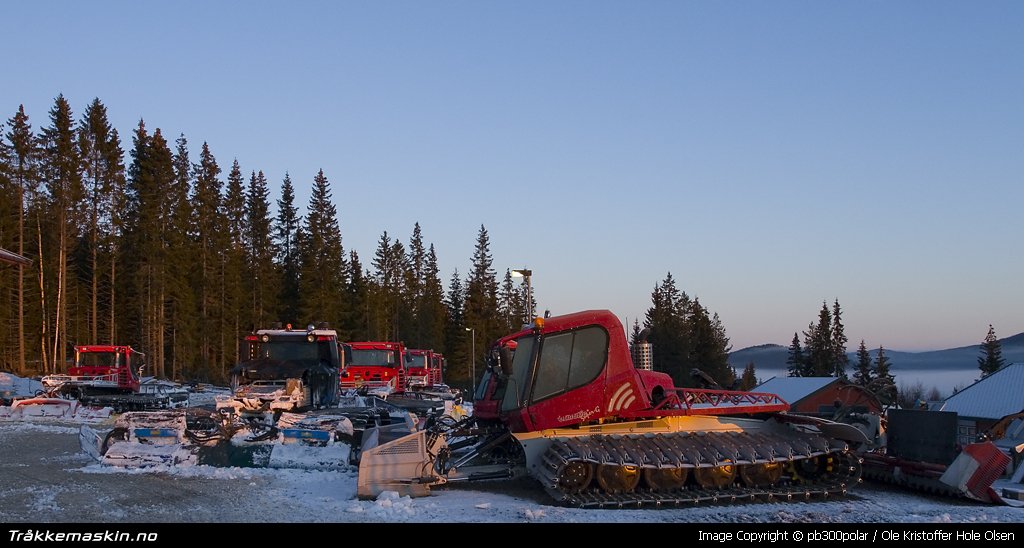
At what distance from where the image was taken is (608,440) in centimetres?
1106

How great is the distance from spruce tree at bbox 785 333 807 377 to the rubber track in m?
82.2

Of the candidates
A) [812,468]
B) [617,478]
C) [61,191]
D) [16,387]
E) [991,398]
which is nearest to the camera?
[617,478]

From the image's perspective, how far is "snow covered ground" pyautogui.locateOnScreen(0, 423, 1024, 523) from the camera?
31.8ft

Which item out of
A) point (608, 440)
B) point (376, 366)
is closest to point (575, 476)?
A: point (608, 440)

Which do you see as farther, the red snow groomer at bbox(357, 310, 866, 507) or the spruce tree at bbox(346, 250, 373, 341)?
the spruce tree at bbox(346, 250, 373, 341)

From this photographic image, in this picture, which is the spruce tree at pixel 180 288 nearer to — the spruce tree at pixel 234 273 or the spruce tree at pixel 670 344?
the spruce tree at pixel 234 273

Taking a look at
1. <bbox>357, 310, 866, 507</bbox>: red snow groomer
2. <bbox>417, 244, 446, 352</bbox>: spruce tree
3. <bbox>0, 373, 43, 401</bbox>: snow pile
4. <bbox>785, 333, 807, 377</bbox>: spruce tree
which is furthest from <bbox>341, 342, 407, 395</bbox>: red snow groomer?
<bbox>785, 333, 807, 377</bbox>: spruce tree

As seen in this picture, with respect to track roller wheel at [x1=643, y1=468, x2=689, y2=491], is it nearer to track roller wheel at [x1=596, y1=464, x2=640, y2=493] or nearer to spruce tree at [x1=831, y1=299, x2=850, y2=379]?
track roller wheel at [x1=596, y1=464, x2=640, y2=493]

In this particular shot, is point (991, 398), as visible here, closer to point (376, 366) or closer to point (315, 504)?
point (376, 366)

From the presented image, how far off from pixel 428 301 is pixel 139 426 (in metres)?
79.3

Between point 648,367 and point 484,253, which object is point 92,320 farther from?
point 648,367

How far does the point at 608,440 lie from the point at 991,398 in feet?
131

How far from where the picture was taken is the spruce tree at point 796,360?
3575 inches

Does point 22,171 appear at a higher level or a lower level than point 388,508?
higher
